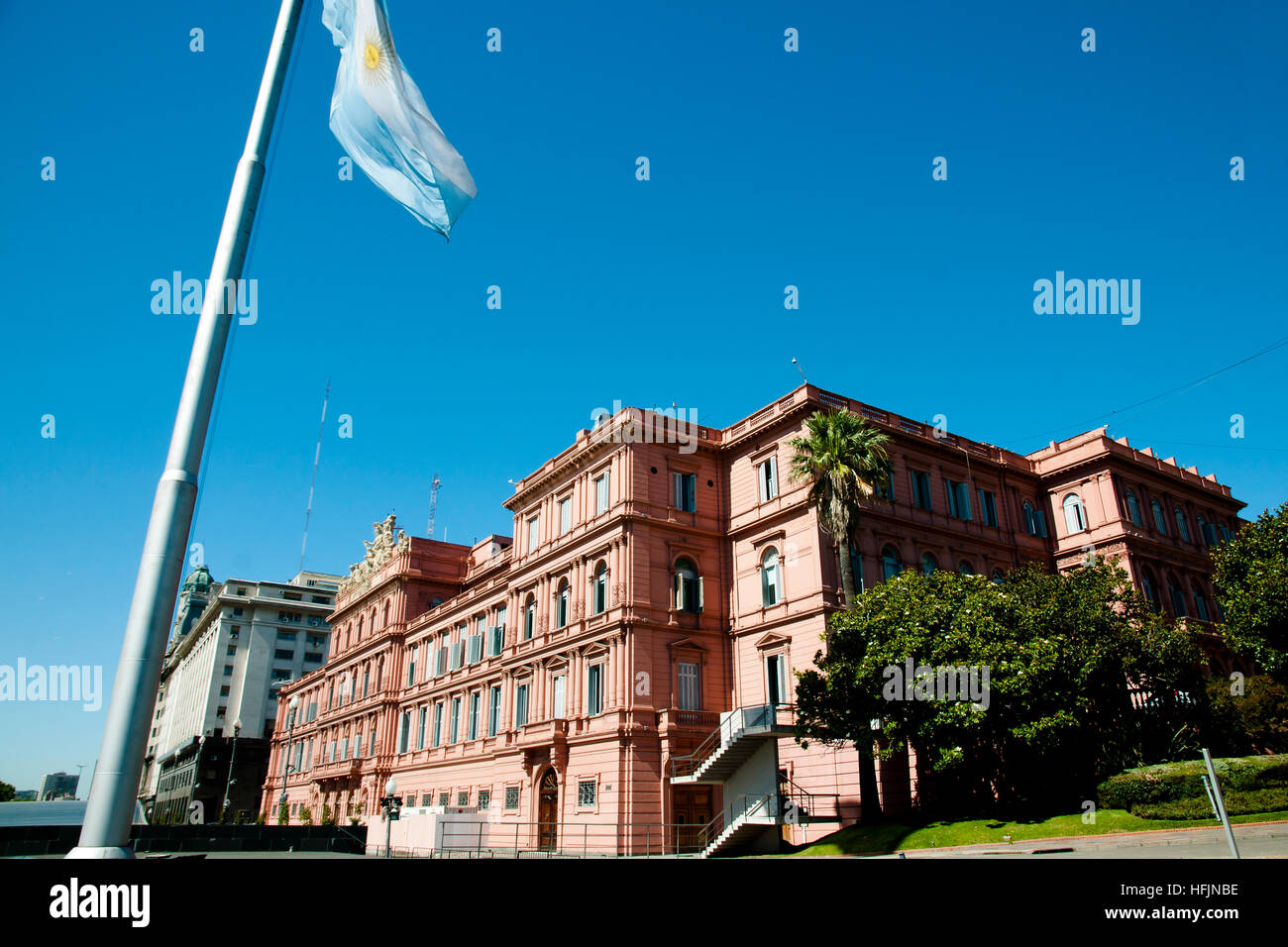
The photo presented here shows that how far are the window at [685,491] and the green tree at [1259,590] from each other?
2566 cm

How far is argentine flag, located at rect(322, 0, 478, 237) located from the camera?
10.2m

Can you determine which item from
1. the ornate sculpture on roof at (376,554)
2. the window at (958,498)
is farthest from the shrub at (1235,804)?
the ornate sculpture on roof at (376,554)

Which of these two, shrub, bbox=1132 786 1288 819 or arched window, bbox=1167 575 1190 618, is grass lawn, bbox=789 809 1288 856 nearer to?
shrub, bbox=1132 786 1288 819

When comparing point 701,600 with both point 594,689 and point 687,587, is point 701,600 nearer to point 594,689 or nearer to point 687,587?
point 687,587

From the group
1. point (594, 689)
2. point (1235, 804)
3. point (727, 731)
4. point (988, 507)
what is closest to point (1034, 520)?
point (988, 507)

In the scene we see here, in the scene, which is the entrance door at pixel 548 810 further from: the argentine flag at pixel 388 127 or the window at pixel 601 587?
the argentine flag at pixel 388 127

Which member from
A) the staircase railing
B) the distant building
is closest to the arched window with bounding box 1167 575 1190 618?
the staircase railing

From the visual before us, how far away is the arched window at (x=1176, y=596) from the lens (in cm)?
4512

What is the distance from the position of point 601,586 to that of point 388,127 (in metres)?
32.5

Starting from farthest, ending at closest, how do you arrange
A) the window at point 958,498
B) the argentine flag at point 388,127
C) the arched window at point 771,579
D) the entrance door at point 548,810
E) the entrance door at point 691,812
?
1. the window at point 958,498
2. the entrance door at point 548,810
3. the arched window at point 771,579
4. the entrance door at point 691,812
5. the argentine flag at point 388,127
